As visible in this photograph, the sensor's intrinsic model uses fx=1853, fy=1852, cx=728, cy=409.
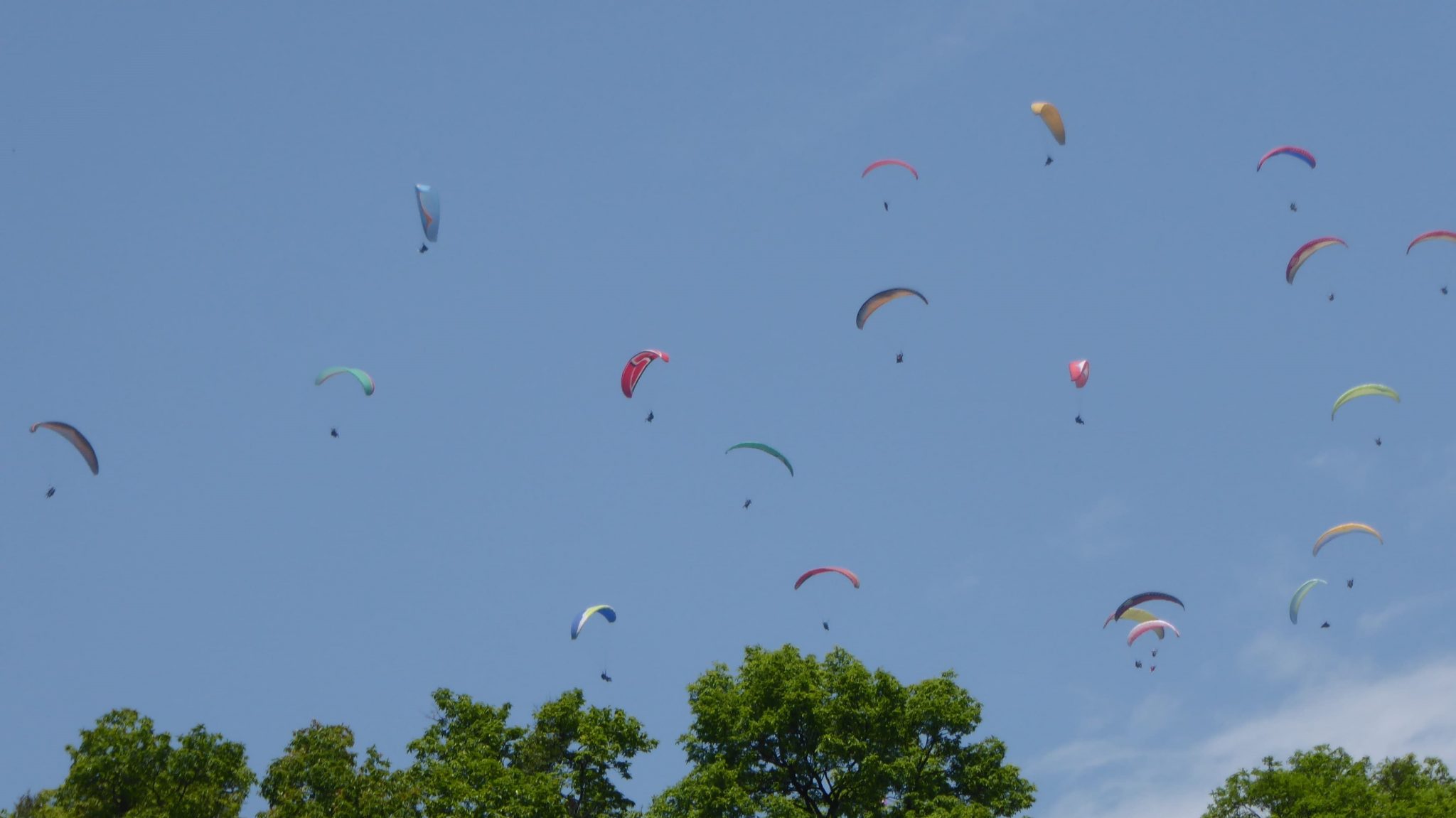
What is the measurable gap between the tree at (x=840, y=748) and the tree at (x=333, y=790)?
313 inches

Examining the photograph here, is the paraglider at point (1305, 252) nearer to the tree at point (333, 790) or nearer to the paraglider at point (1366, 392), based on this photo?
the paraglider at point (1366, 392)

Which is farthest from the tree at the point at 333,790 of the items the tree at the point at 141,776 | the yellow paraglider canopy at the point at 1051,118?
the yellow paraglider canopy at the point at 1051,118

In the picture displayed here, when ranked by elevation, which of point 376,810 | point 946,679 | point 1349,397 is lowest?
point 376,810

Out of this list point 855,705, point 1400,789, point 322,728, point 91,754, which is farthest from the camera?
point 1400,789

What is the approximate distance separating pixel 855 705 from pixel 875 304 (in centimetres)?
1200

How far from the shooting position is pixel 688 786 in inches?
1954

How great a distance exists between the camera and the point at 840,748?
50781mm

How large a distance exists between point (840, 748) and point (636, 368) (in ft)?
40.7

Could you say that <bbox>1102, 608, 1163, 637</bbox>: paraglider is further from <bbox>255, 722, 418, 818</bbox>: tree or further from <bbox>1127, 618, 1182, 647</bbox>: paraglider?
<bbox>255, 722, 418, 818</bbox>: tree

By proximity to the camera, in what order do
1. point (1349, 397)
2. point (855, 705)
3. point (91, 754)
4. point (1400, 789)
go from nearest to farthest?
1. point (91, 754)
2. point (855, 705)
3. point (1349, 397)
4. point (1400, 789)

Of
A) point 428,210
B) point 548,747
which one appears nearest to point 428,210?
point 428,210

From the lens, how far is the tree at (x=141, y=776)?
4297 cm

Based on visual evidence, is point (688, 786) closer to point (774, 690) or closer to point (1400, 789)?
point (774, 690)

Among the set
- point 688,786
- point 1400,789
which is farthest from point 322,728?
point 1400,789
